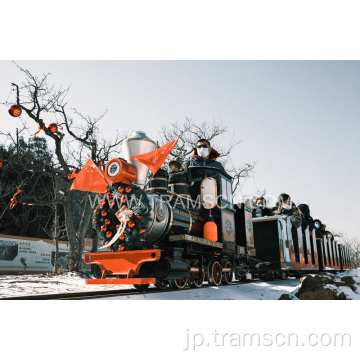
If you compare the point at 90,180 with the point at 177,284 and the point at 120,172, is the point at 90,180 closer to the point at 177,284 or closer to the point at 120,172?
the point at 120,172

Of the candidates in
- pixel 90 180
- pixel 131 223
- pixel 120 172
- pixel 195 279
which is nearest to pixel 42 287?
pixel 90 180

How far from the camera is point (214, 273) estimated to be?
7434mm

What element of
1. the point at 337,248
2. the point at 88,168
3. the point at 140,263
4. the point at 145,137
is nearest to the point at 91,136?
the point at 88,168

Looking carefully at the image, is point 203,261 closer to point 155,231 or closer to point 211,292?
point 211,292

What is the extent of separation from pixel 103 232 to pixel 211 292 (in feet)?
7.19

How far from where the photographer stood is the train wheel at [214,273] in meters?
7.16

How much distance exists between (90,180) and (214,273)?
11.3 ft

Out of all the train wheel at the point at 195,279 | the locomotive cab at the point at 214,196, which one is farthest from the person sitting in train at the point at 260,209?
the train wheel at the point at 195,279

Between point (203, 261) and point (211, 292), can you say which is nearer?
point (211, 292)

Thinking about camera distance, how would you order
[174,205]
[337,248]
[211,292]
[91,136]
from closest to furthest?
[211,292] → [174,205] → [91,136] → [337,248]

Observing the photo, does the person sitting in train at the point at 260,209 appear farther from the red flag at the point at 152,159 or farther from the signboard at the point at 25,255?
the signboard at the point at 25,255

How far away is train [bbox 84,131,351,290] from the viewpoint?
5.51 meters

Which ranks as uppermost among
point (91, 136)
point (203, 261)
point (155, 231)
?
point (91, 136)

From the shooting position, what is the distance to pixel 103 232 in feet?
19.5
